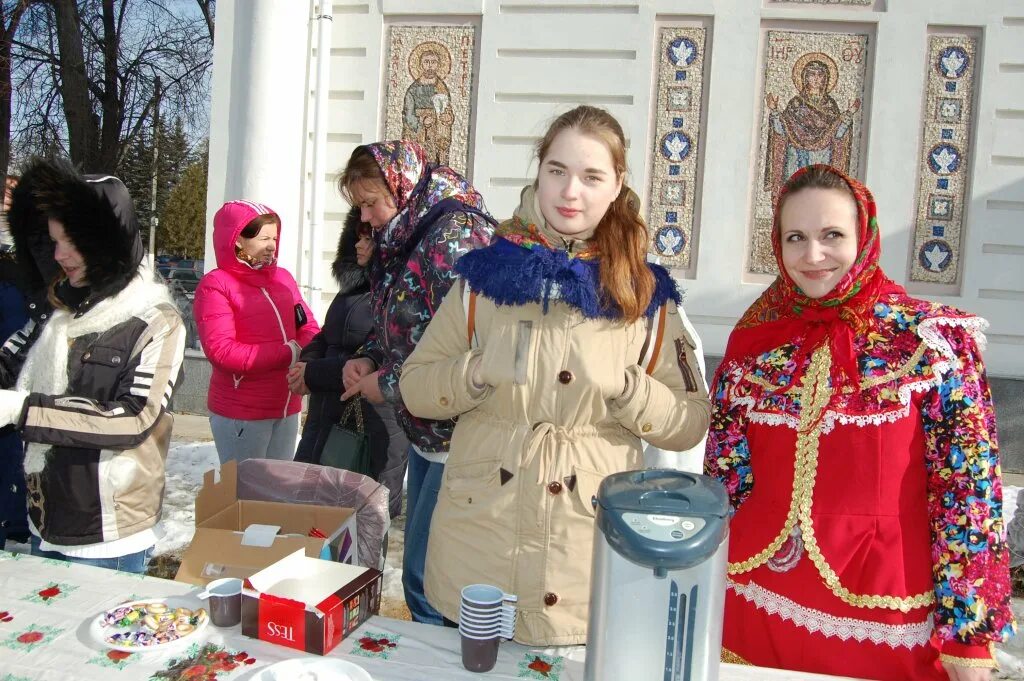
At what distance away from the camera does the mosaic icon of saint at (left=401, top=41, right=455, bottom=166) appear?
21.0ft

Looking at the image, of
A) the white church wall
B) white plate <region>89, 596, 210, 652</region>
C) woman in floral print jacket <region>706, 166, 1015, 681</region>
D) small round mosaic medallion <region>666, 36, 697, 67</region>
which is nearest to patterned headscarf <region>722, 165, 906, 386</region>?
woman in floral print jacket <region>706, 166, 1015, 681</region>

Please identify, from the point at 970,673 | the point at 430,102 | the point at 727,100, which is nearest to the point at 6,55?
the point at 430,102

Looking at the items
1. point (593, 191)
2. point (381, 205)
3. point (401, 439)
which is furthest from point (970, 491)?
point (401, 439)

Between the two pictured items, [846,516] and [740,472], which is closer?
[846,516]

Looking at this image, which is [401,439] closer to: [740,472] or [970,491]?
[740,472]

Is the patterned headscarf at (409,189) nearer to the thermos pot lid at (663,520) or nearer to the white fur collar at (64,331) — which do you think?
the white fur collar at (64,331)

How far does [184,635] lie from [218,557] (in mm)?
373

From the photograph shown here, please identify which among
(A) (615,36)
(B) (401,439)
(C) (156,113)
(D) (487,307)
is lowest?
(B) (401,439)

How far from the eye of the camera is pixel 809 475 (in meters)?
1.54

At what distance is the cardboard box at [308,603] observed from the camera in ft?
4.39

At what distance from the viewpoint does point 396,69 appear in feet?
21.2

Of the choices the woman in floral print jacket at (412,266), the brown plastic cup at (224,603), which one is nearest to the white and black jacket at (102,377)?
the woman in floral print jacket at (412,266)

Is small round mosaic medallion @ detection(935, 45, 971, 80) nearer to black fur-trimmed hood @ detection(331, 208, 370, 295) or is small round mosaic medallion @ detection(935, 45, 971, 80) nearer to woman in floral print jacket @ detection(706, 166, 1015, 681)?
black fur-trimmed hood @ detection(331, 208, 370, 295)

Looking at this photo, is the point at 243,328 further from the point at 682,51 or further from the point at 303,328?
the point at 682,51
